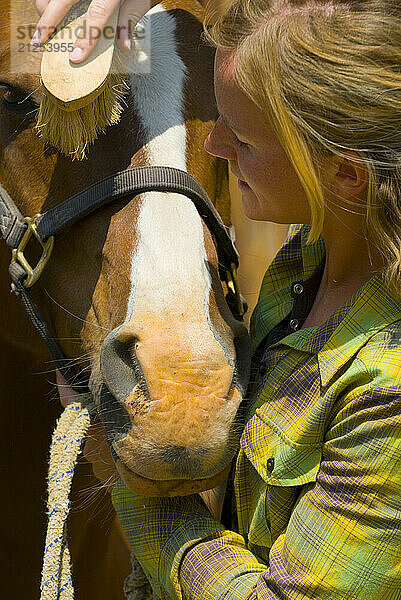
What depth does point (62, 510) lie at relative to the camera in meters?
1.45

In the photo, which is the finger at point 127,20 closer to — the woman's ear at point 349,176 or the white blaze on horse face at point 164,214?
the white blaze on horse face at point 164,214

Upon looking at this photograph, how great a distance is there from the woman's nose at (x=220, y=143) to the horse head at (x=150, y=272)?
0.18m

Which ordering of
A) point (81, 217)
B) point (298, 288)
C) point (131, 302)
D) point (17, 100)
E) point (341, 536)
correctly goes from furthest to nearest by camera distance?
point (17, 100) → point (81, 217) → point (298, 288) → point (131, 302) → point (341, 536)

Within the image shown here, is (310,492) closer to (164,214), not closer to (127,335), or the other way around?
(127,335)

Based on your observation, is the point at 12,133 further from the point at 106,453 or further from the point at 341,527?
the point at 341,527

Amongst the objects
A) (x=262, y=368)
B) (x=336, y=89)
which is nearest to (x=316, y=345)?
(x=262, y=368)

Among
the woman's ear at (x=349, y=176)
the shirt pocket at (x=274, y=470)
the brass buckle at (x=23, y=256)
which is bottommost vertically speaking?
the shirt pocket at (x=274, y=470)

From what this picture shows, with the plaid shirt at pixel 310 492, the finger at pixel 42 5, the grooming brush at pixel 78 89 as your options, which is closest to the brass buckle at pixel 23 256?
the grooming brush at pixel 78 89

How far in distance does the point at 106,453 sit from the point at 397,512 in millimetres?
733

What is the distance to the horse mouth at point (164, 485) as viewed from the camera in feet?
4.15

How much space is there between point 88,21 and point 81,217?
16.4 inches

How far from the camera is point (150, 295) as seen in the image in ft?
4.48

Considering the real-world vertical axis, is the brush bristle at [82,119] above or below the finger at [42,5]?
below

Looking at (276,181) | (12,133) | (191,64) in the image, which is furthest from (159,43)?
(276,181)
